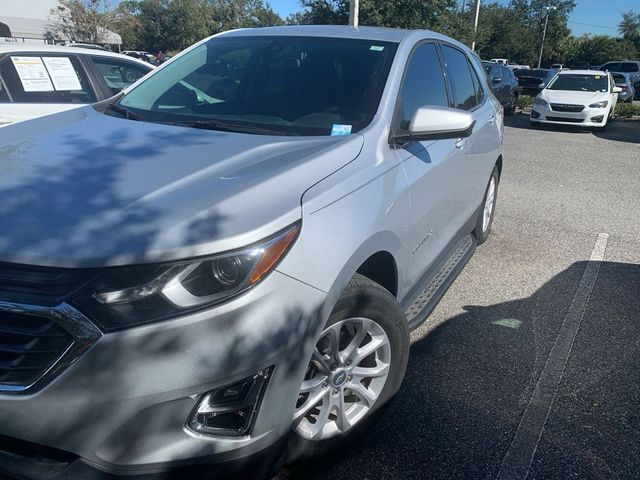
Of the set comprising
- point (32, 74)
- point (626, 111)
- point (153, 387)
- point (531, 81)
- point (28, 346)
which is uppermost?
point (32, 74)

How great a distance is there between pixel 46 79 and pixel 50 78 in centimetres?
5

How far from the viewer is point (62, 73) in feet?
19.7

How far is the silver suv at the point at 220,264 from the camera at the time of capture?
67.5 inches

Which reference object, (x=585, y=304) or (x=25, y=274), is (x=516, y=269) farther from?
(x=25, y=274)

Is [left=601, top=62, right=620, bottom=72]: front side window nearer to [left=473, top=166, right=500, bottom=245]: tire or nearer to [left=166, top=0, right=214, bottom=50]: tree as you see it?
[left=473, top=166, right=500, bottom=245]: tire

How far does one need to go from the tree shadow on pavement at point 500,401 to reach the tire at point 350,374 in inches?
5.3

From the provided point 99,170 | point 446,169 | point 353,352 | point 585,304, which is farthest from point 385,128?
point 585,304

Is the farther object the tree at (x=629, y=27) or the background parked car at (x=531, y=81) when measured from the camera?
the tree at (x=629, y=27)

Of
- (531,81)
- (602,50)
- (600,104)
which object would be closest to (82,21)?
(531,81)

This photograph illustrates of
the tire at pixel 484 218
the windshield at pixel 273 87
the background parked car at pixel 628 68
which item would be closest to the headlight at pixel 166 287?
the windshield at pixel 273 87

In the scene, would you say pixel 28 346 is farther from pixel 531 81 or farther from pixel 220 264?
pixel 531 81

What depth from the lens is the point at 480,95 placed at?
4945 millimetres

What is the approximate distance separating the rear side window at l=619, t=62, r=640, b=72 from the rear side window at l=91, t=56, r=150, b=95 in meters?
30.4

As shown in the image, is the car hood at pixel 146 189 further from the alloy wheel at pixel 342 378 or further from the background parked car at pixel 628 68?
the background parked car at pixel 628 68
